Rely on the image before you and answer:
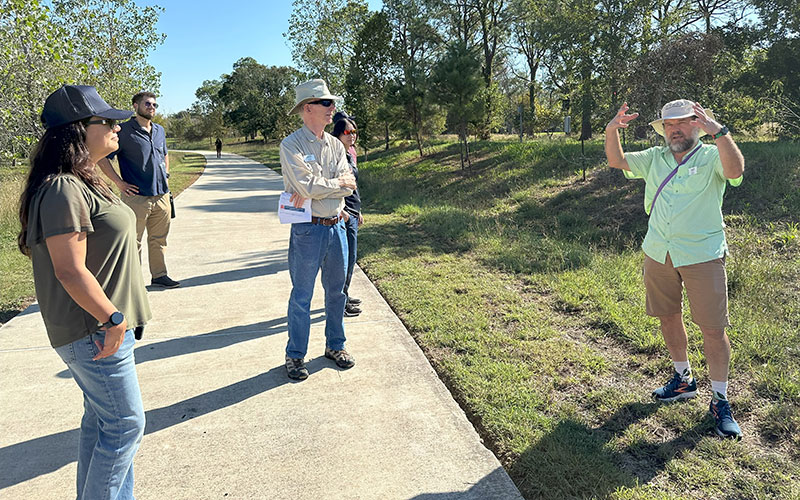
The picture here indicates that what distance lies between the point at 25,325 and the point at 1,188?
927cm

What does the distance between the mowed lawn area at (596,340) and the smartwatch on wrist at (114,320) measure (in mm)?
2065

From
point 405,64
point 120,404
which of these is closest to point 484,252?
point 120,404

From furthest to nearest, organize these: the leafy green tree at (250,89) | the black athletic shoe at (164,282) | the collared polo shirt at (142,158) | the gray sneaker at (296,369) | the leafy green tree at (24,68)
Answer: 1. the leafy green tree at (250,89)
2. the leafy green tree at (24,68)
3. the black athletic shoe at (164,282)
4. the collared polo shirt at (142,158)
5. the gray sneaker at (296,369)

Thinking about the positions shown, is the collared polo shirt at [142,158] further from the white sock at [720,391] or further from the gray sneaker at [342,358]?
the white sock at [720,391]

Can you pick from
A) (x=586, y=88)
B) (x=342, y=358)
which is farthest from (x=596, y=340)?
(x=586, y=88)

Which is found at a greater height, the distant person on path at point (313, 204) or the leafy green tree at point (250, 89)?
the leafy green tree at point (250, 89)

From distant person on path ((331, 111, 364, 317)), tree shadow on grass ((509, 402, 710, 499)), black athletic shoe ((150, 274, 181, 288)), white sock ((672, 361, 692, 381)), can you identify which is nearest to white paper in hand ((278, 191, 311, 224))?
distant person on path ((331, 111, 364, 317))

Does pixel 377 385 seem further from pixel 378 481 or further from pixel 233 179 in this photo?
pixel 233 179

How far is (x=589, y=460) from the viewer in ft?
8.98

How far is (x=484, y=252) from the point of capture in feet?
24.0

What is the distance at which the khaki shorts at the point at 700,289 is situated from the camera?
9.80 feet

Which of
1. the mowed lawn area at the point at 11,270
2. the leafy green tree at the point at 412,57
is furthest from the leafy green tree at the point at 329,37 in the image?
the mowed lawn area at the point at 11,270

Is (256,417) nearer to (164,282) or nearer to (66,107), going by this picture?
(66,107)

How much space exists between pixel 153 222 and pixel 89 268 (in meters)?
4.20
